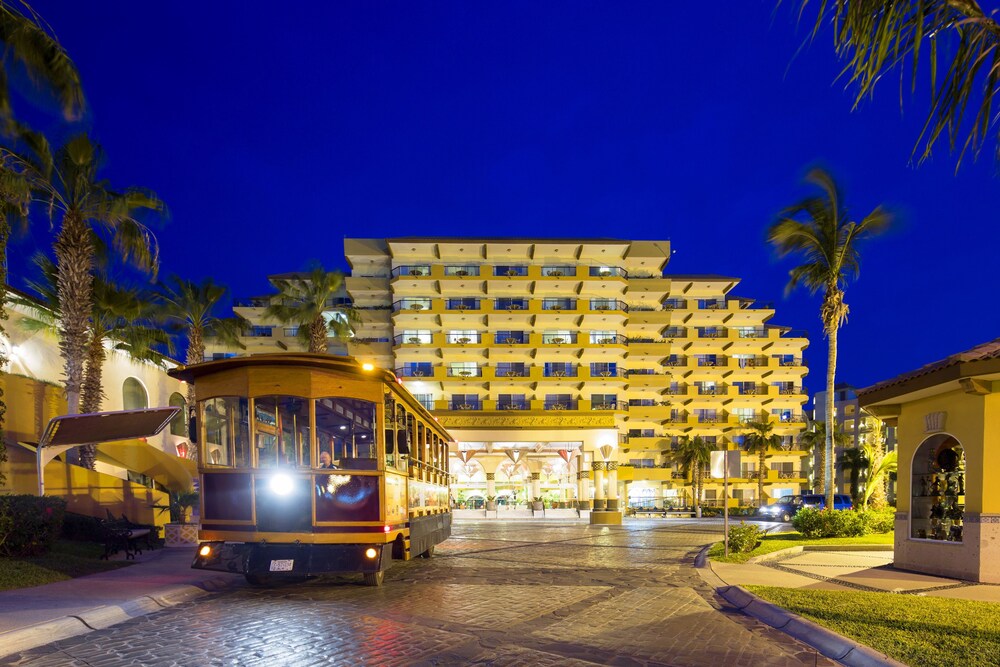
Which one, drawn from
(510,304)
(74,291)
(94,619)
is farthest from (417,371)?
(94,619)

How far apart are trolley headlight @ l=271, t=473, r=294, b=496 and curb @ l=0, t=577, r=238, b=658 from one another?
6.86 feet

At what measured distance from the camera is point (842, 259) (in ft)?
77.6

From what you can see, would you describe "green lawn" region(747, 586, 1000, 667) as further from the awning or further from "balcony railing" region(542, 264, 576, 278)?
"balcony railing" region(542, 264, 576, 278)

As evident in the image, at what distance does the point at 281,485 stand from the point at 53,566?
4997 mm

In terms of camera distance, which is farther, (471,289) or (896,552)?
(471,289)

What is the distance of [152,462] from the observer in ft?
73.3

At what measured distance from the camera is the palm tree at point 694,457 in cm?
6469

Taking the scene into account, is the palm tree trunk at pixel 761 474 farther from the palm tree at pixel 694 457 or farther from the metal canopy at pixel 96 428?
the metal canopy at pixel 96 428

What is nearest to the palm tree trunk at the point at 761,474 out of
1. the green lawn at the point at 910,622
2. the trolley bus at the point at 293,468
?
the green lawn at the point at 910,622

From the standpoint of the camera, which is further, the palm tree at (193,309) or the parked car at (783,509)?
the parked car at (783,509)

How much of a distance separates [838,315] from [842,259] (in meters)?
2.02

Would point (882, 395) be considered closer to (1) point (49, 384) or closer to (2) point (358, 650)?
(2) point (358, 650)

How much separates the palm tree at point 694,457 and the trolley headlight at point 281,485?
57.4 metres

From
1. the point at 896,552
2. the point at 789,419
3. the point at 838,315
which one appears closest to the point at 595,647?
the point at 896,552
